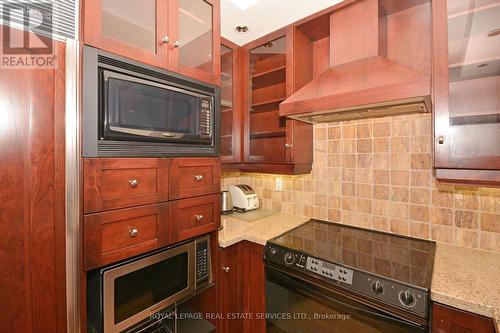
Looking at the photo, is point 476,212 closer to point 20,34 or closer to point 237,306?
point 237,306

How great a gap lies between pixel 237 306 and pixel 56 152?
4.34 ft

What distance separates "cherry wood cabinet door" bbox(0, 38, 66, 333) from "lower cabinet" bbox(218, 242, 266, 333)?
830mm

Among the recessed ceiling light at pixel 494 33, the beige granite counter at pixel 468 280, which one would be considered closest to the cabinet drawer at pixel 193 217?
the beige granite counter at pixel 468 280

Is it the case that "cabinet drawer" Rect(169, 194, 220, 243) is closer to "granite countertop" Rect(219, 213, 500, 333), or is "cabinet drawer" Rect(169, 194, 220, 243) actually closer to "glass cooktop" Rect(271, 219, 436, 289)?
"granite countertop" Rect(219, 213, 500, 333)

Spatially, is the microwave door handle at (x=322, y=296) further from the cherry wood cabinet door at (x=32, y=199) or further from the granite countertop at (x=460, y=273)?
the cherry wood cabinet door at (x=32, y=199)

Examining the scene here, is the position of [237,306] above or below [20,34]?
below

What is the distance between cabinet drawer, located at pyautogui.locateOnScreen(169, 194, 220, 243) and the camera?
1146mm

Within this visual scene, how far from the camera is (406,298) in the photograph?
0.92 m

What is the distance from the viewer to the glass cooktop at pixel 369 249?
1051 millimetres

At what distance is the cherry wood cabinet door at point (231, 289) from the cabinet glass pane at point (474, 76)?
1318 millimetres

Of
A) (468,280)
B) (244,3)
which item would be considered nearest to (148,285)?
(468,280)

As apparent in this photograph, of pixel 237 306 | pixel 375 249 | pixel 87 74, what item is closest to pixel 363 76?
pixel 375 249

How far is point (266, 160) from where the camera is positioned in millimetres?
1764

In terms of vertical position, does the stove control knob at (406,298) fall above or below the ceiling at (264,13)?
below
